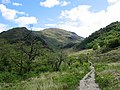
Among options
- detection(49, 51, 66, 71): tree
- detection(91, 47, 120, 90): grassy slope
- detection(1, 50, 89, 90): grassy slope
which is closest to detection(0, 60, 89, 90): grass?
detection(1, 50, 89, 90): grassy slope

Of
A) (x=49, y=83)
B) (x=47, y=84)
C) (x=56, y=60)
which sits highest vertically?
(x=56, y=60)

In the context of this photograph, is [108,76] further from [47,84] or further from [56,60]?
[56,60]

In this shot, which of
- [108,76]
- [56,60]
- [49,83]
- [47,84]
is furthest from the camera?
[56,60]

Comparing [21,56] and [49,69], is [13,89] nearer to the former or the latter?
[21,56]

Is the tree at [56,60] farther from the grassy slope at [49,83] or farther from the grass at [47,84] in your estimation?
the grass at [47,84]

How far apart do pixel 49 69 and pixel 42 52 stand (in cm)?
1209

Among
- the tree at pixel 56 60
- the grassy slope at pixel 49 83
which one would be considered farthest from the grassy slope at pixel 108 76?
the tree at pixel 56 60

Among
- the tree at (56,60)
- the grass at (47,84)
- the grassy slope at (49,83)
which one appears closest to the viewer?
the grass at (47,84)

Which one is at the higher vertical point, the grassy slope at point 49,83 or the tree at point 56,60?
the tree at point 56,60

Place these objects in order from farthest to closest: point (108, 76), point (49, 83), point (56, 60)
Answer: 1. point (56, 60)
2. point (108, 76)
3. point (49, 83)

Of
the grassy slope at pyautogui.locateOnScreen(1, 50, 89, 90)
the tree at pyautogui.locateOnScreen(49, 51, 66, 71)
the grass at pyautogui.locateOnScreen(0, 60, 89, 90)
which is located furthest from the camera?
the tree at pyautogui.locateOnScreen(49, 51, 66, 71)

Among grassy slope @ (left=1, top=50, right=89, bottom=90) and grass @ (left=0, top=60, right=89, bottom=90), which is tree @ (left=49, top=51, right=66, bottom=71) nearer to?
grassy slope @ (left=1, top=50, right=89, bottom=90)

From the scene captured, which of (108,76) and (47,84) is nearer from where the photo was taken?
(47,84)

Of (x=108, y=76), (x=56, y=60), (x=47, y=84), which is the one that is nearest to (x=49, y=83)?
(x=47, y=84)
